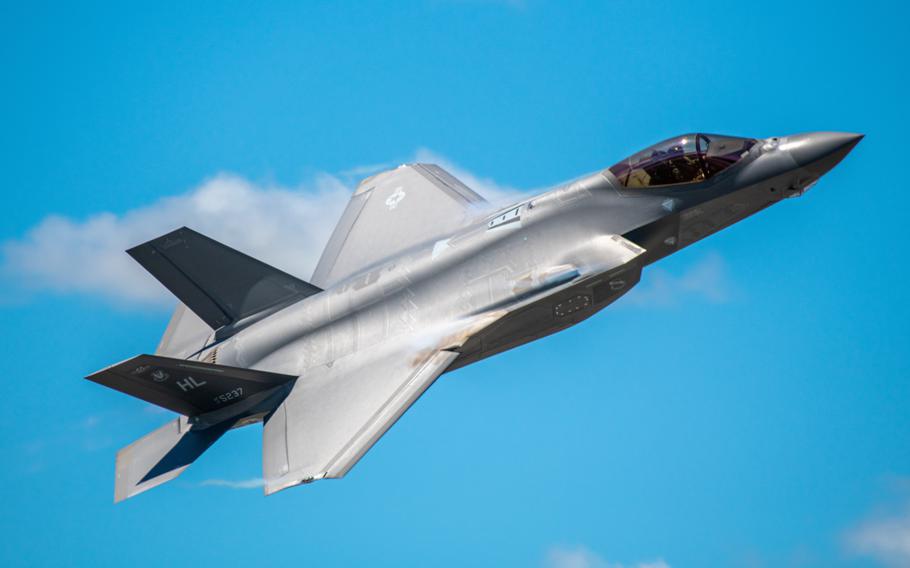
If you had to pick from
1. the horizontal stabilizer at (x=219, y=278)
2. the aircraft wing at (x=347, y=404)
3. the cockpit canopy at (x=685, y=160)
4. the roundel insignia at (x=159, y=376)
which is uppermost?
the horizontal stabilizer at (x=219, y=278)

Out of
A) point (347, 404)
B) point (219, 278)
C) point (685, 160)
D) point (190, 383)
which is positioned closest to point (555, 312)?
point (685, 160)

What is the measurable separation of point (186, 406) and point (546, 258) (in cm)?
696

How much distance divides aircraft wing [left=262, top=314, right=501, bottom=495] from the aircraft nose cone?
5.84 meters

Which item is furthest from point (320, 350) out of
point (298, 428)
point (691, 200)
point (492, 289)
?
point (691, 200)

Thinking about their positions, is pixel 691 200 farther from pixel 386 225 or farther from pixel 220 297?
pixel 220 297

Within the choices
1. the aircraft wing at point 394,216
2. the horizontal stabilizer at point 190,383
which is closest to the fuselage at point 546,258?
the horizontal stabilizer at point 190,383

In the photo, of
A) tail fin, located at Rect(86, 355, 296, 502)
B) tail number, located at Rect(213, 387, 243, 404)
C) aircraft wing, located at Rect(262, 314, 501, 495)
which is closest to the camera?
aircraft wing, located at Rect(262, 314, 501, 495)

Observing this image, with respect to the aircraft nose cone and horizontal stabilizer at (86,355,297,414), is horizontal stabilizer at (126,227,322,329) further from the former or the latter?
the aircraft nose cone

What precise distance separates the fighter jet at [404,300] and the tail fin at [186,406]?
1.0 inches

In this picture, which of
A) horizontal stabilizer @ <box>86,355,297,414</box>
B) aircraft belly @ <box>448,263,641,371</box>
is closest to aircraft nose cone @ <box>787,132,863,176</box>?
aircraft belly @ <box>448,263,641,371</box>

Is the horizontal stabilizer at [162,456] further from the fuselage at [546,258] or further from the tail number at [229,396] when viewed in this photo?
the fuselage at [546,258]

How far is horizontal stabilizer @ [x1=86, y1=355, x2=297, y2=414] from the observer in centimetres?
2112

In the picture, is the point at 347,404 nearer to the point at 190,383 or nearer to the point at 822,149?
the point at 190,383

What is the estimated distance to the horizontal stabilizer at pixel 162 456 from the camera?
22562 millimetres
